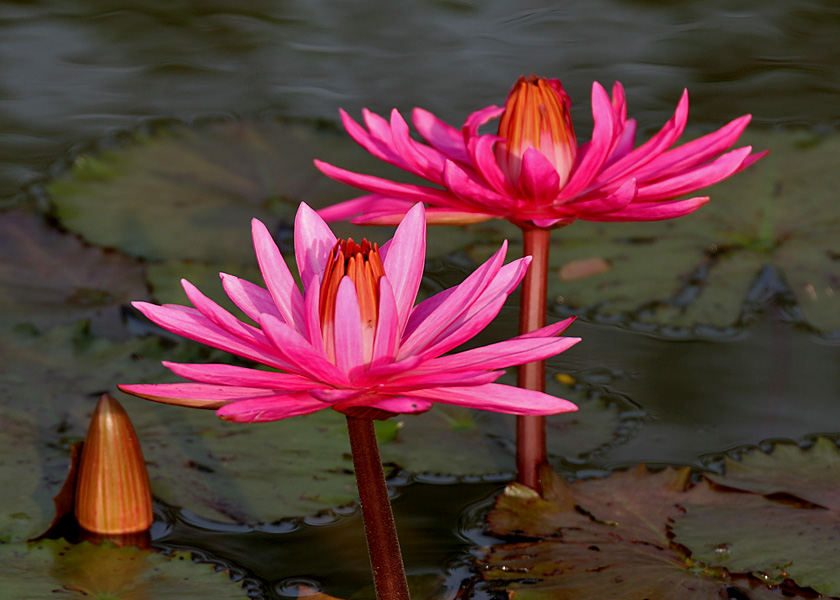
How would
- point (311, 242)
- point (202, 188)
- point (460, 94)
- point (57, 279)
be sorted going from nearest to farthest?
point (311, 242), point (57, 279), point (202, 188), point (460, 94)

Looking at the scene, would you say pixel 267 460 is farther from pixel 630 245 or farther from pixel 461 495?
pixel 630 245

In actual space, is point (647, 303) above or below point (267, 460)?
above

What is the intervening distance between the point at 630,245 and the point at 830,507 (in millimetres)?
993

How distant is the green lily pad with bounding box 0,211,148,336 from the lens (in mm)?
1989

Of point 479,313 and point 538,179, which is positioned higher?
point 538,179

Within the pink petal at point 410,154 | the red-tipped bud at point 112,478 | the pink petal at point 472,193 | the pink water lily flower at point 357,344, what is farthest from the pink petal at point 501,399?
the red-tipped bud at point 112,478

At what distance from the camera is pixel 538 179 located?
122cm

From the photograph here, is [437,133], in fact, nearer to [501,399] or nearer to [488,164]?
[488,164]

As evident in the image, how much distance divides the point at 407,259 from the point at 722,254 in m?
1.36

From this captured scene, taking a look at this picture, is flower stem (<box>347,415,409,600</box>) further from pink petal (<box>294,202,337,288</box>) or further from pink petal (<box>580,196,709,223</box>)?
pink petal (<box>580,196,709,223</box>)

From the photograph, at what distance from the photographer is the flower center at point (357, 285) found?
3.03 feet

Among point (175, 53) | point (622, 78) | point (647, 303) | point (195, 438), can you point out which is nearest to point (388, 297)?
point (195, 438)

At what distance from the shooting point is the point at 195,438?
1613 mm

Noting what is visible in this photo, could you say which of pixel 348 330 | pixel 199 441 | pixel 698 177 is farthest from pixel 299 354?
pixel 199 441
